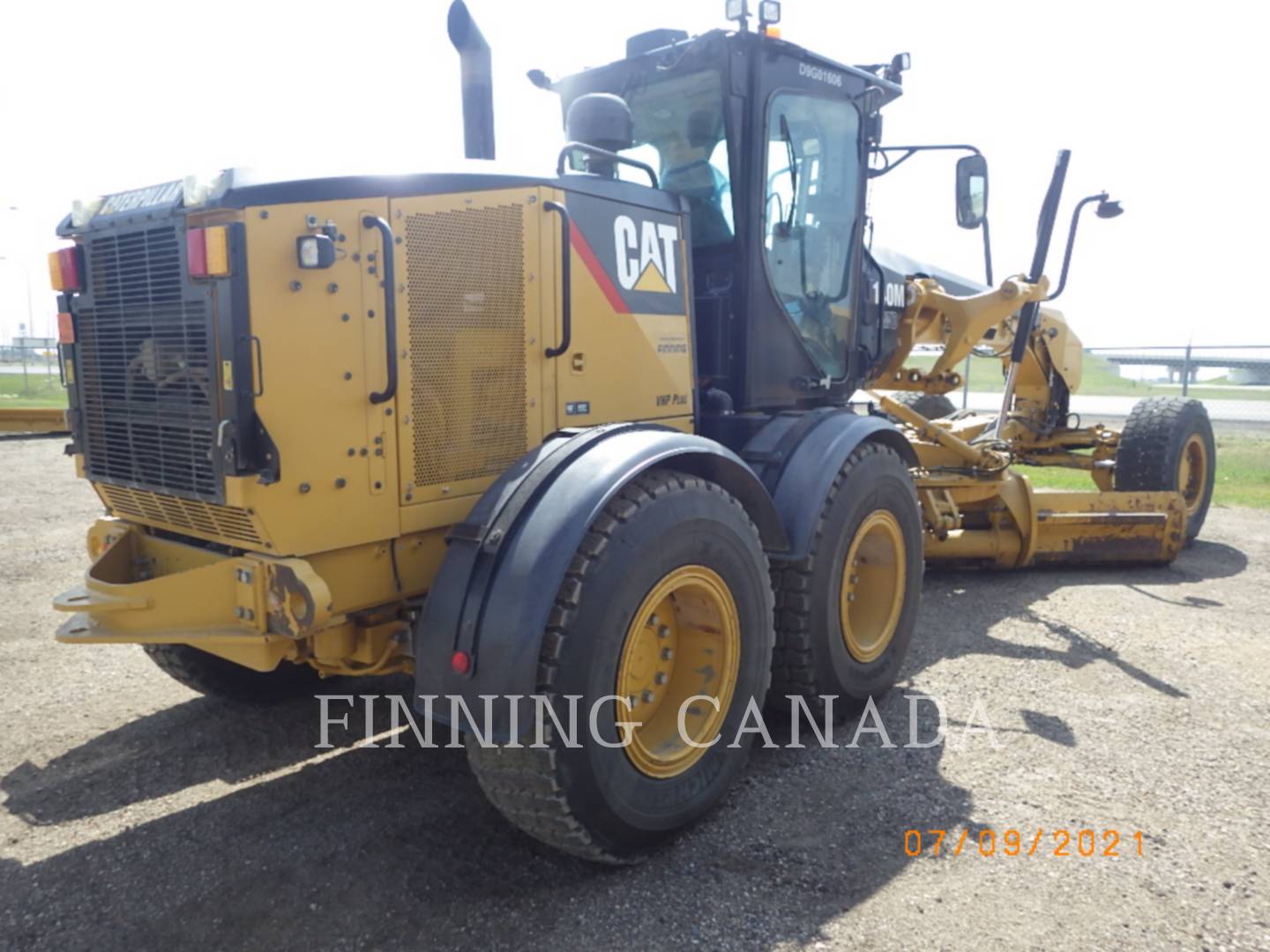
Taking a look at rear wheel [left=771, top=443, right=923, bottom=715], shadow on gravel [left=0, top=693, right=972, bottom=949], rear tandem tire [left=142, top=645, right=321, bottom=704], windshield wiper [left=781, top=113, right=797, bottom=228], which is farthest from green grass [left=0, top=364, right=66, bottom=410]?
rear wheel [left=771, top=443, right=923, bottom=715]

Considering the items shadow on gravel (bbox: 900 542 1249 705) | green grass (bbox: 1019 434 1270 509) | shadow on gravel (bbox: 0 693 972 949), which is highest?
green grass (bbox: 1019 434 1270 509)

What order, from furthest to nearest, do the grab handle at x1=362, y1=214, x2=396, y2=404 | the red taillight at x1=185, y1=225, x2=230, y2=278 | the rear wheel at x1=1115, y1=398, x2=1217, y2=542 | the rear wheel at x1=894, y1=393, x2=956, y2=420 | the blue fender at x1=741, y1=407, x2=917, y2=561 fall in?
1. the rear wheel at x1=894, y1=393, x2=956, y2=420
2. the rear wheel at x1=1115, y1=398, x2=1217, y2=542
3. the blue fender at x1=741, y1=407, x2=917, y2=561
4. the grab handle at x1=362, y1=214, x2=396, y2=404
5. the red taillight at x1=185, y1=225, x2=230, y2=278

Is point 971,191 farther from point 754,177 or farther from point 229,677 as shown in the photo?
point 229,677

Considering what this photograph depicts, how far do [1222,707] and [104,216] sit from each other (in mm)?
Answer: 4804

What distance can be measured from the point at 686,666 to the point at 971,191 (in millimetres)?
3058

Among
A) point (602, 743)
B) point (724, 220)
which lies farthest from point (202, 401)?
point (724, 220)

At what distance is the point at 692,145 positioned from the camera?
167 inches

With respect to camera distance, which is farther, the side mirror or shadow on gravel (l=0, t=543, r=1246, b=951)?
the side mirror

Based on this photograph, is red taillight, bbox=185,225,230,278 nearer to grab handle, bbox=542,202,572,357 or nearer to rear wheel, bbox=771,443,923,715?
grab handle, bbox=542,202,572,357

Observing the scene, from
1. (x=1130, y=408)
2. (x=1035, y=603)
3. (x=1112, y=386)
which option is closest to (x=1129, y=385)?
(x=1112, y=386)

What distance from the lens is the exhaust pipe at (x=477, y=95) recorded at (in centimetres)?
378

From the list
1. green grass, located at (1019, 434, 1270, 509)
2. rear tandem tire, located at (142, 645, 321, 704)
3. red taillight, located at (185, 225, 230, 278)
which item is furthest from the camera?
green grass, located at (1019, 434, 1270, 509)

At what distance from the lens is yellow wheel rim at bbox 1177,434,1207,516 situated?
771 cm
